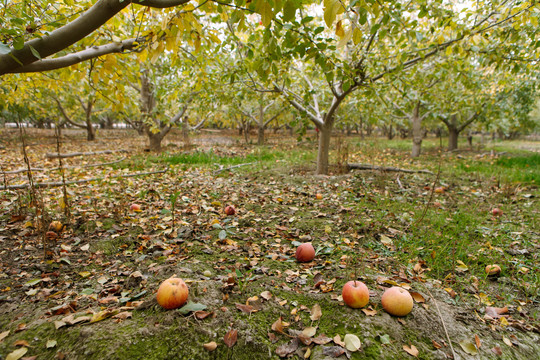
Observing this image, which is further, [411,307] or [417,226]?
[417,226]

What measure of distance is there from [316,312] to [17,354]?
5.62 feet

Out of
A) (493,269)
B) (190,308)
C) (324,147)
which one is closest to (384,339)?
(190,308)

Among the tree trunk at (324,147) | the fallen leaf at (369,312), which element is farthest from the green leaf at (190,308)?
the tree trunk at (324,147)

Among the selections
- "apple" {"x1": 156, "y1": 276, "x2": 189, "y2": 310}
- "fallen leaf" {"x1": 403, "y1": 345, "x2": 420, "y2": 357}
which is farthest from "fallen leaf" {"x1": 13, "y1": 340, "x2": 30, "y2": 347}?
"fallen leaf" {"x1": 403, "y1": 345, "x2": 420, "y2": 357}

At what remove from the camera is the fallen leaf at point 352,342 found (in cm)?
154

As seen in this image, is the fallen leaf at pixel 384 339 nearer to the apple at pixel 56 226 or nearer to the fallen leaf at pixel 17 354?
the fallen leaf at pixel 17 354

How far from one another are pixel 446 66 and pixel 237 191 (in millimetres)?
3875

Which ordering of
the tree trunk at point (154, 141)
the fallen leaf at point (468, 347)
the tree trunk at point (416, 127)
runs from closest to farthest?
the fallen leaf at point (468, 347)
the tree trunk at point (416, 127)
the tree trunk at point (154, 141)

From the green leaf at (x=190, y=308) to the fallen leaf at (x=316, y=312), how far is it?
721mm

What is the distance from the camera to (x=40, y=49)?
75.3 inches

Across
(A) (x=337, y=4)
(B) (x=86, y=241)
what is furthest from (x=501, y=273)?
(B) (x=86, y=241)

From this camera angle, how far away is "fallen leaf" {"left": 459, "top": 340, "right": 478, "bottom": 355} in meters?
1.61

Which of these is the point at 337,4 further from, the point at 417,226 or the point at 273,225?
the point at 417,226

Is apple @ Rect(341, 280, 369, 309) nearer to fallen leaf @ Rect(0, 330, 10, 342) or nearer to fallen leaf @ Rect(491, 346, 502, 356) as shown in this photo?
fallen leaf @ Rect(491, 346, 502, 356)
